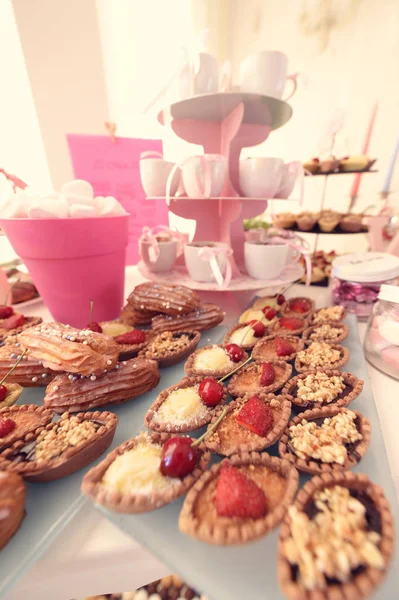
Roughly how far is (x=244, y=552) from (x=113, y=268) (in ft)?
3.04

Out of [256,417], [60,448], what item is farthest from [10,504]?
[256,417]

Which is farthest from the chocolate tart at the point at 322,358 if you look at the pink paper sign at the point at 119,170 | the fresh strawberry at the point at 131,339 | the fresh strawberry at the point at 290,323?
the pink paper sign at the point at 119,170

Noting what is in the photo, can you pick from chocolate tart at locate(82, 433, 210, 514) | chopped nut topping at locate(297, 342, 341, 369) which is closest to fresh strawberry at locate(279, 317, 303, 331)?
chopped nut topping at locate(297, 342, 341, 369)

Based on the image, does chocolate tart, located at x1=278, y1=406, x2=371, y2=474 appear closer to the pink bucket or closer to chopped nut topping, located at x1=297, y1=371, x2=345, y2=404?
chopped nut topping, located at x1=297, y1=371, x2=345, y2=404

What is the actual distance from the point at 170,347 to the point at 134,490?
46 cm

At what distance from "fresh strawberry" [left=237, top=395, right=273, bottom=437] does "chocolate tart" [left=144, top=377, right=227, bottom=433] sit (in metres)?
0.07

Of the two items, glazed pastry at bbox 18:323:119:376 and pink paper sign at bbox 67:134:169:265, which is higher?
pink paper sign at bbox 67:134:169:265

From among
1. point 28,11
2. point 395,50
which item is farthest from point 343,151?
point 28,11

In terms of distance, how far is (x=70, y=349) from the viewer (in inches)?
27.1

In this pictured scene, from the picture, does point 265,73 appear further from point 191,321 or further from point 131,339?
point 131,339

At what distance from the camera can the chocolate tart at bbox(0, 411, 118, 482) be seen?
20.6 inches

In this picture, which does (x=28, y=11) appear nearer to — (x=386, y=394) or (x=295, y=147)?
(x=295, y=147)

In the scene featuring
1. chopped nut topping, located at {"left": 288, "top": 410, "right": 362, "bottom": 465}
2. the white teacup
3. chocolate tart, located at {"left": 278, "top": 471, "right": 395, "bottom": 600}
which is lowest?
chopped nut topping, located at {"left": 288, "top": 410, "right": 362, "bottom": 465}

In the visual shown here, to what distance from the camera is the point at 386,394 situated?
0.78m
